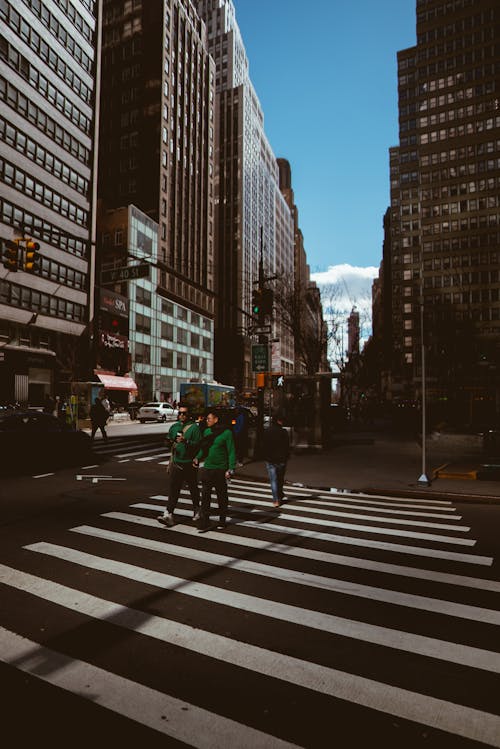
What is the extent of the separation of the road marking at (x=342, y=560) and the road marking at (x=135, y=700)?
11.5 ft

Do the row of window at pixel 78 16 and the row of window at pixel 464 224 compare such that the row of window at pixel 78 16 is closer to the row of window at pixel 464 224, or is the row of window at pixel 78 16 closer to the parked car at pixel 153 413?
the parked car at pixel 153 413

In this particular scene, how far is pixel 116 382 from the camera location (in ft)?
170

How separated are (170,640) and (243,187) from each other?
118 m

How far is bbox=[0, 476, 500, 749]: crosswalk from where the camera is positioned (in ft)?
10.1

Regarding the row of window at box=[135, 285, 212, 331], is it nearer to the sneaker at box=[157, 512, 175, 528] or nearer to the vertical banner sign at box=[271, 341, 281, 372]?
the vertical banner sign at box=[271, 341, 281, 372]

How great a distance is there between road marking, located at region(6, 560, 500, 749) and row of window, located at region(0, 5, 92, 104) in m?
50.4

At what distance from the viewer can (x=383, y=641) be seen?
416 cm

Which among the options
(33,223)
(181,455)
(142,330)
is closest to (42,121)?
(33,223)

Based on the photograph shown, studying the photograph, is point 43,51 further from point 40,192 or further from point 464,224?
point 464,224

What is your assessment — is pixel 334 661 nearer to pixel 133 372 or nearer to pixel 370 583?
pixel 370 583

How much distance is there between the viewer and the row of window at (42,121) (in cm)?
3946

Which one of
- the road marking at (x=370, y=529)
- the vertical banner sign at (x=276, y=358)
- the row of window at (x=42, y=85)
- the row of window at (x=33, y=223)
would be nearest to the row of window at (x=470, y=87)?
the vertical banner sign at (x=276, y=358)

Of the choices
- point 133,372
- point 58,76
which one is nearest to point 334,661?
point 58,76

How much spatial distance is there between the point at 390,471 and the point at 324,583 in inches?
396
